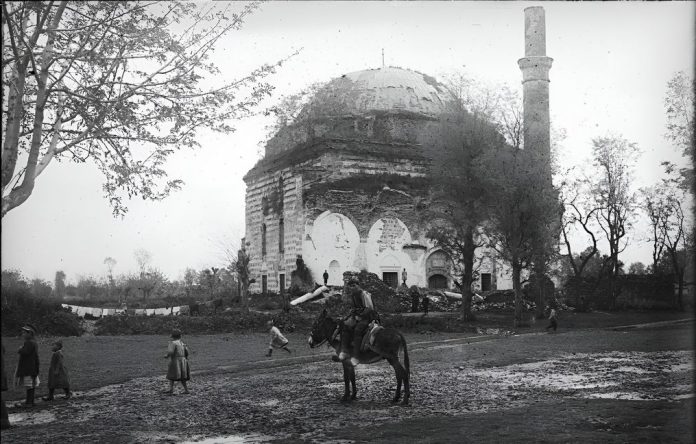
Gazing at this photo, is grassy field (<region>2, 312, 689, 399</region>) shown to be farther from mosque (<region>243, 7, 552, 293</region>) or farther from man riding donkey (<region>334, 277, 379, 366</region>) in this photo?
mosque (<region>243, 7, 552, 293</region>)

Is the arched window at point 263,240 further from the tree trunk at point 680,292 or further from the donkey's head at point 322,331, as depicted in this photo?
the donkey's head at point 322,331

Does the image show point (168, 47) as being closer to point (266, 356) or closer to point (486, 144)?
point (266, 356)

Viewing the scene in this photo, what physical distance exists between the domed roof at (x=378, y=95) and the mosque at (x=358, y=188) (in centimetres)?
7

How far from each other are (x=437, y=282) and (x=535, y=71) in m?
12.2

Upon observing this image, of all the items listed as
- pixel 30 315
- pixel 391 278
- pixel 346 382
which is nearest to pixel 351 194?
pixel 391 278

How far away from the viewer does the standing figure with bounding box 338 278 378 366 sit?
36.1 feet

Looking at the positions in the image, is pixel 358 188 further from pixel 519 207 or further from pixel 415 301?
pixel 519 207

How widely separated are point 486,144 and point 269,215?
47.9ft

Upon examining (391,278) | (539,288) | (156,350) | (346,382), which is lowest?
(156,350)

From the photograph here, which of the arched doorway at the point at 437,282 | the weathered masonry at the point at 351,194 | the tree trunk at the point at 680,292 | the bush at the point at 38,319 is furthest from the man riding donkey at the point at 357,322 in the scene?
the tree trunk at the point at 680,292

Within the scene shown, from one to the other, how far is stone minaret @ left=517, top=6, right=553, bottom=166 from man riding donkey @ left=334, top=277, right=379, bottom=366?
Answer: 2455cm

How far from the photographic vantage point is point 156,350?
66.5 ft

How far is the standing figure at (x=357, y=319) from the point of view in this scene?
11.0 metres

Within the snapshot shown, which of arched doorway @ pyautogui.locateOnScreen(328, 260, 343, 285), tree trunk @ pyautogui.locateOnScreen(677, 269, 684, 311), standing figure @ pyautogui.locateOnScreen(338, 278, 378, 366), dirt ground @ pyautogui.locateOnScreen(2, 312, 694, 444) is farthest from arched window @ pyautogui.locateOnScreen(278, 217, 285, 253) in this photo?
standing figure @ pyautogui.locateOnScreen(338, 278, 378, 366)
